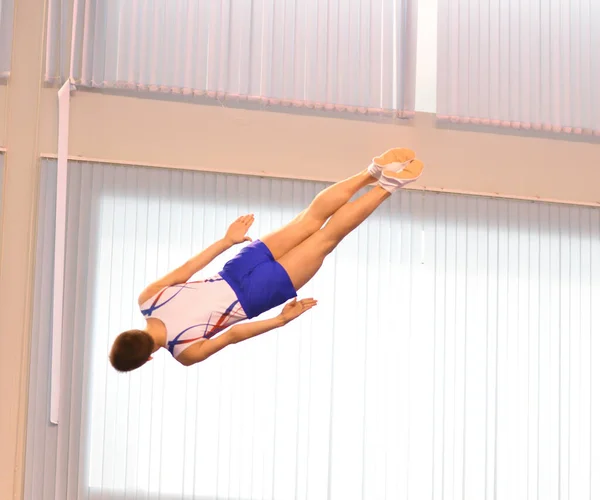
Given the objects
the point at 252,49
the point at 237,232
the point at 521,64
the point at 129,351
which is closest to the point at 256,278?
the point at 237,232

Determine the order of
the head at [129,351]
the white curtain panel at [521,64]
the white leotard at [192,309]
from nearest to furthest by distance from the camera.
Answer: the head at [129,351]
the white leotard at [192,309]
the white curtain panel at [521,64]

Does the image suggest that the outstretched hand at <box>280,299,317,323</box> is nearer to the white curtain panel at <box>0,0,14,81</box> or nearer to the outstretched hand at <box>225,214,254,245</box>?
the outstretched hand at <box>225,214,254,245</box>

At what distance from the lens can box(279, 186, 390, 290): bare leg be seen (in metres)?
Result: 4.39

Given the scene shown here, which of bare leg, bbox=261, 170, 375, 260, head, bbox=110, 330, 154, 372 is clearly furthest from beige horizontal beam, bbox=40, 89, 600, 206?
head, bbox=110, 330, 154, 372

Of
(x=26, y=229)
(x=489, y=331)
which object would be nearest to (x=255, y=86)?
(x=26, y=229)

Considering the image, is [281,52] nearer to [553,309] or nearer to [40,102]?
[40,102]

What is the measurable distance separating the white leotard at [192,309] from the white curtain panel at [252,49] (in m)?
2.35

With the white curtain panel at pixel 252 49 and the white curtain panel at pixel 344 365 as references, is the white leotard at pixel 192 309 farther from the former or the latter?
the white curtain panel at pixel 252 49

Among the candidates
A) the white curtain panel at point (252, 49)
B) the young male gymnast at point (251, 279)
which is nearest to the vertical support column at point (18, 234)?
the white curtain panel at point (252, 49)

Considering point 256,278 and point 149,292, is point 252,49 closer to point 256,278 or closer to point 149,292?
point 256,278

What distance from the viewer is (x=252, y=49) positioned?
6410 mm

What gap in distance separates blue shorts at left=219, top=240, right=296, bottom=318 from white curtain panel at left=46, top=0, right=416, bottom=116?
2.25m

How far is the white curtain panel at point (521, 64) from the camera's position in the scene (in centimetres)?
664

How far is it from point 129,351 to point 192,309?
0.41 m
